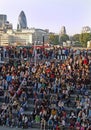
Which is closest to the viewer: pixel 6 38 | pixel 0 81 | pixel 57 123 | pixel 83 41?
pixel 57 123

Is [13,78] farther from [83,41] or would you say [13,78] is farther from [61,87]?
[83,41]

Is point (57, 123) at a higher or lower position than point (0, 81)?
lower

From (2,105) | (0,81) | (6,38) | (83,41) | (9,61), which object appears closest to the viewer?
(2,105)

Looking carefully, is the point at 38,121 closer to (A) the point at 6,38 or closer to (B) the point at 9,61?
(B) the point at 9,61

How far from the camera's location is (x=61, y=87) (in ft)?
97.1

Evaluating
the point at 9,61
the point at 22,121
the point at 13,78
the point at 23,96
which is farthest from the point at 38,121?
the point at 9,61

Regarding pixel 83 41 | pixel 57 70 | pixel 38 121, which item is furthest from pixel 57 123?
Answer: pixel 83 41

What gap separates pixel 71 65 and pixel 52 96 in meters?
4.44

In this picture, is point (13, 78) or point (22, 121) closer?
point (22, 121)

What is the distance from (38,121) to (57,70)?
546 cm

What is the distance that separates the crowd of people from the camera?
26.7m

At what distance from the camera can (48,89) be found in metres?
29.6

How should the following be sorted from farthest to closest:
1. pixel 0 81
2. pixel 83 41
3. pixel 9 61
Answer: pixel 83 41 < pixel 9 61 < pixel 0 81

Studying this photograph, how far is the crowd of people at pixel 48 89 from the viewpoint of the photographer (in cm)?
2666
